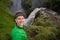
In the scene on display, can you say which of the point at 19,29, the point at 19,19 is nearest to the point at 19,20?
the point at 19,19

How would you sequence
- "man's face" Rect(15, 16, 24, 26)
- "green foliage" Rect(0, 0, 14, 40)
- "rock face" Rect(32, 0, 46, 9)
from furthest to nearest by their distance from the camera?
"rock face" Rect(32, 0, 46, 9)
"green foliage" Rect(0, 0, 14, 40)
"man's face" Rect(15, 16, 24, 26)

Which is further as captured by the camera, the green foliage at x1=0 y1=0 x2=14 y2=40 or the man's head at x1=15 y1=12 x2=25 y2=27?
the green foliage at x1=0 y1=0 x2=14 y2=40

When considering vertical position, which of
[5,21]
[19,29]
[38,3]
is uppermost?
[19,29]

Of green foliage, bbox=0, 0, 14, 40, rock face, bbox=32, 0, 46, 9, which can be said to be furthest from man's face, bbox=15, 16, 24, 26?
rock face, bbox=32, 0, 46, 9

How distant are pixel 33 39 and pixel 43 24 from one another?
1293 millimetres

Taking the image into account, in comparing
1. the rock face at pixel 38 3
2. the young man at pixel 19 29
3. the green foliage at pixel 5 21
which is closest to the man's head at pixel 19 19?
the young man at pixel 19 29

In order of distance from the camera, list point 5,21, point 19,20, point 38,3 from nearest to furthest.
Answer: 1. point 19,20
2. point 5,21
3. point 38,3

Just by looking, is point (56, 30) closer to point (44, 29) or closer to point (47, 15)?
point (44, 29)

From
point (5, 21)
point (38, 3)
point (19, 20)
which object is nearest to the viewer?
point (19, 20)

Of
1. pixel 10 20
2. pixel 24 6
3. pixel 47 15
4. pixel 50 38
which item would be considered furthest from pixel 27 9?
pixel 10 20

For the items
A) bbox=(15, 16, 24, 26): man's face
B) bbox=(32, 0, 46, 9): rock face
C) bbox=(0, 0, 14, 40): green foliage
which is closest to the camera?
bbox=(15, 16, 24, 26): man's face

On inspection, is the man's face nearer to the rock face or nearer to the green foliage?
the green foliage

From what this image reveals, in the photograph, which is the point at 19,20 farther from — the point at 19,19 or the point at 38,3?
the point at 38,3

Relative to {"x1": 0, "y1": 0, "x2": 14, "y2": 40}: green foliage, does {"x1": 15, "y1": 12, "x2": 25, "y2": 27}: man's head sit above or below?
above
